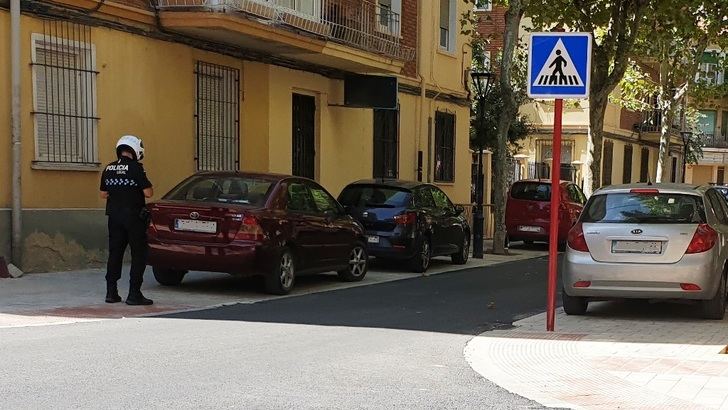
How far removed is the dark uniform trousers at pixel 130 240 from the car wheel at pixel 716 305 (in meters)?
6.25

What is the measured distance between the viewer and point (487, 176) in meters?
26.9

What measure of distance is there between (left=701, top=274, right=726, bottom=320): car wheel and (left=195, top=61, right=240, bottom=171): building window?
9.24 metres

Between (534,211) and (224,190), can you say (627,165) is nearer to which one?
(534,211)

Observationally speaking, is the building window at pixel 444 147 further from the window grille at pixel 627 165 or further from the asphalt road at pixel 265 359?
the window grille at pixel 627 165

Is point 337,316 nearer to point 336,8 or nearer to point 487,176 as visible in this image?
point 336,8

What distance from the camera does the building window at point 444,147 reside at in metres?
23.8

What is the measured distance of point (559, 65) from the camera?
27.1 ft

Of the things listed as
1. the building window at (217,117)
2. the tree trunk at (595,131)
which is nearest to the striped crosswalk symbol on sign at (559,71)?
the building window at (217,117)

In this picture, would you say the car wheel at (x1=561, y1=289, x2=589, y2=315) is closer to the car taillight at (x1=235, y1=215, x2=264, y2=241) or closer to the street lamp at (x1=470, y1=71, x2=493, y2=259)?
the car taillight at (x1=235, y1=215, x2=264, y2=241)

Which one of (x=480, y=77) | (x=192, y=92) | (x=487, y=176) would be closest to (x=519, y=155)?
(x=487, y=176)

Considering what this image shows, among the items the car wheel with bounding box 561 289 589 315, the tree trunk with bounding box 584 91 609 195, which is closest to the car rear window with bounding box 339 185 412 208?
the car wheel with bounding box 561 289 589 315

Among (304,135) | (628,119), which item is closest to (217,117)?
(304,135)

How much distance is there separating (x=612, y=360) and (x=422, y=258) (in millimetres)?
7244

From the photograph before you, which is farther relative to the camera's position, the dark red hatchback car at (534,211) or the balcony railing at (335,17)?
the dark red hatchback car at (534,211)
